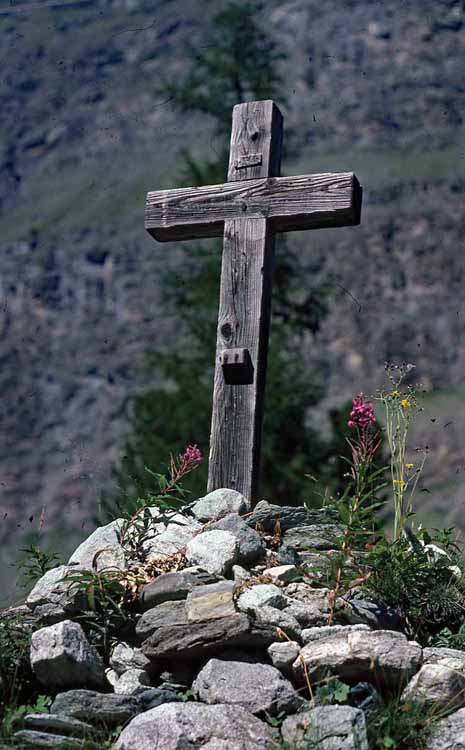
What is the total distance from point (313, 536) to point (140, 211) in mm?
61995

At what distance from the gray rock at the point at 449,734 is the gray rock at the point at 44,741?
119 cm

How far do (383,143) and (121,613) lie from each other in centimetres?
6207

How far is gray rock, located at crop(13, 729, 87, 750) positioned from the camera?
3.37m

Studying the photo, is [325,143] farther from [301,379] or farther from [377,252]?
[301,379]

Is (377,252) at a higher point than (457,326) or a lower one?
higher

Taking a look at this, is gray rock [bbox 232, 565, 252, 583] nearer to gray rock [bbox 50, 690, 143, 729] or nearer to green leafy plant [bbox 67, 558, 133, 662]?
green leafy plant [bbox 67, 558, 133, 662]

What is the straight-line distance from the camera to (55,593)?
414cm

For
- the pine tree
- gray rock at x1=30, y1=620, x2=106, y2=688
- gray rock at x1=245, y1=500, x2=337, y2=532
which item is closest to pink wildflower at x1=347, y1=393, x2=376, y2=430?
gray rock at x1=245, y1=500, x2=337, y2=532

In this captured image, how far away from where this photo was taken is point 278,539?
4.55 meters

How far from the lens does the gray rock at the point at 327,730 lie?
3.25 metres

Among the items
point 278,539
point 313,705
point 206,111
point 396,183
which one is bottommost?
point 313,705

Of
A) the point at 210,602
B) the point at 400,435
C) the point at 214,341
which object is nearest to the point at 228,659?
the point at 210,602

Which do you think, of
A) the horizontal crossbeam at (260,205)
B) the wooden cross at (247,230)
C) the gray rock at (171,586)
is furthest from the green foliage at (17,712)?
the horizontal crossbeam at (260,205)

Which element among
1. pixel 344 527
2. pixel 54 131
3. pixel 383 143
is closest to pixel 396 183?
pixel 383 143
